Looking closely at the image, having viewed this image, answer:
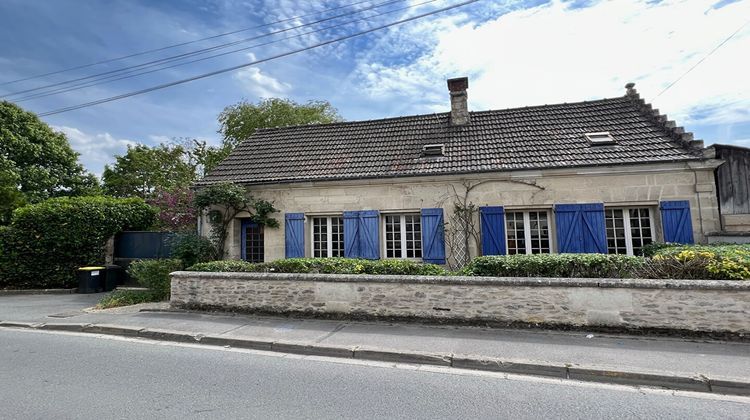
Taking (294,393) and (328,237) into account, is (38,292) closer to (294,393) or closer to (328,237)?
(328,237)

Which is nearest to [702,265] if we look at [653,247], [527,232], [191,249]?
[653,247]

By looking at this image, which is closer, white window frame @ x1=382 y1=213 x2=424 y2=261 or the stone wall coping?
the stone wall coping

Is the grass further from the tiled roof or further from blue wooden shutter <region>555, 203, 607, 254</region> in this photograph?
blue wooden shutter <region>555, 203, 607, 254</region>

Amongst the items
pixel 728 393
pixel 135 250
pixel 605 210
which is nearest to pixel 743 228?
pixel 605 210

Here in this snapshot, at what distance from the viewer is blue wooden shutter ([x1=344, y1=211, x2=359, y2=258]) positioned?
35.1 ft

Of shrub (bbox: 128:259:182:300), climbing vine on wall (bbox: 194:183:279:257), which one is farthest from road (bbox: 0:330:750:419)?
climbing vine on wall (bbox: 194:183:279:257)

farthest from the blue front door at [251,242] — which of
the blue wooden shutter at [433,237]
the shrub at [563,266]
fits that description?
the shrub at [563,266]

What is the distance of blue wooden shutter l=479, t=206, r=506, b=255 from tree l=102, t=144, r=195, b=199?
20.9 m

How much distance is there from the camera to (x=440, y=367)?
501 centimetres

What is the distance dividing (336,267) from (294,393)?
386cm

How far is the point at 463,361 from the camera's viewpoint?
5.04 m

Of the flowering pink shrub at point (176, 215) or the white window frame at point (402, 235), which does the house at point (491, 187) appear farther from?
the flowering pink shrub at point (176, 215)

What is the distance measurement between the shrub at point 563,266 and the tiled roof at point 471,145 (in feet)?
11.7

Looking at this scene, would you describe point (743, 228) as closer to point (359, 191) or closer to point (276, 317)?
point (359, 191)
